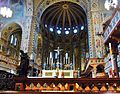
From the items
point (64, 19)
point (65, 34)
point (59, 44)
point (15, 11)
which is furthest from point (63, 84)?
point (65, 34)

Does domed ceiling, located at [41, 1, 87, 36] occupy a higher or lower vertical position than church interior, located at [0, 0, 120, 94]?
higher

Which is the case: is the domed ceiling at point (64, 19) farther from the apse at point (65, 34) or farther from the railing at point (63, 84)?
the railing at point (63, 84)

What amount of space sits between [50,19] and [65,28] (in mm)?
3785

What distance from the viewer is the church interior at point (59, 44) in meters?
4.11

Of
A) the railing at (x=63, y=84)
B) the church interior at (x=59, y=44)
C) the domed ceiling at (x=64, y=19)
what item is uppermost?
the domed ceiling at (x=64, y=19)

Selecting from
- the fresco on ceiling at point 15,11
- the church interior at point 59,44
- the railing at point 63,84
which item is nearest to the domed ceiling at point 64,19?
the church interior at point 59,44

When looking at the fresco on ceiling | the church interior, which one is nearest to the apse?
Answer: the church interior

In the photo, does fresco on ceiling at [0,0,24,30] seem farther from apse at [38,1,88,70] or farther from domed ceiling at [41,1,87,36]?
apse at [38,1,88,70]

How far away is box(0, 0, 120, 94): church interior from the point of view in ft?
13.5

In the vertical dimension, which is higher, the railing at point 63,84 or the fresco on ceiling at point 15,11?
the fresco on ceiling at point 15,11

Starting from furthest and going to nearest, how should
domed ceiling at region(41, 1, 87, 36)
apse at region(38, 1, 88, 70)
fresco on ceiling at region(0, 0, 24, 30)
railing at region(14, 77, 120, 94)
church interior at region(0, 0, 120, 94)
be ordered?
apse at region(38, 1, 88, 70) → domed ceiling at region(41, 1, 87, 36) → fresco on ceiling at region(0, 0, 24, 30) → church interior at region(0, 0, 120, 94) → railing at region(14, 77, 120, 94)

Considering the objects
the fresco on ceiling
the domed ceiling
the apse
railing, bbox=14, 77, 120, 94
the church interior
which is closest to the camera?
railing, bbox=14, 77, 120, 94

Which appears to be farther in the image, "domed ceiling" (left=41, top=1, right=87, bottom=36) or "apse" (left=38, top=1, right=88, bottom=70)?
"apse" (left=38, top=1, right=88, bottom=70)

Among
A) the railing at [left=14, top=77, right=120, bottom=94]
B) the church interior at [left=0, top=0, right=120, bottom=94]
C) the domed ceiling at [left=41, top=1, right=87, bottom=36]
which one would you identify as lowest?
the railing at [left=14, top=77, right=120, bottom=94]
